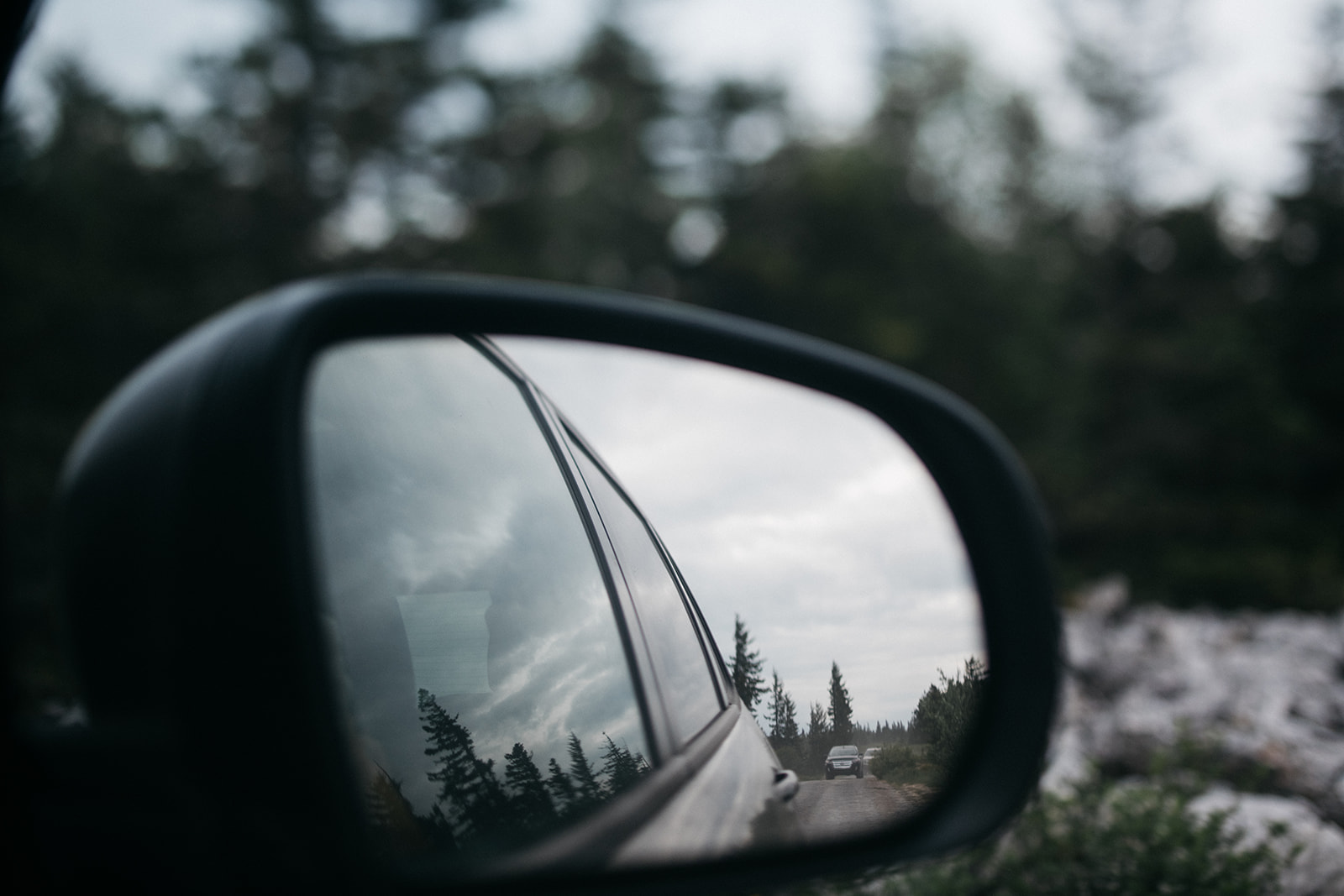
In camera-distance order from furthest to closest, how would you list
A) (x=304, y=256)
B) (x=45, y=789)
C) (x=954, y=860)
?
(x=304, y=256), (x=954, y=860), (x=45, y=789)

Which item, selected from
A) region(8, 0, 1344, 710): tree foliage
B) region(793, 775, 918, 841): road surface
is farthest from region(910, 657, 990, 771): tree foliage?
region(8, 0, 1344, 710): tree foliage

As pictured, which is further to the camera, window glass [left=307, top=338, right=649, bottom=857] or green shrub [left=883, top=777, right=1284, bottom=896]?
green shrub [left=883, top=777, right=1284, bottom=896]

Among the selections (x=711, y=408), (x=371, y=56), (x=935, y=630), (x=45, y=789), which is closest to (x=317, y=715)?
(x=45, y=789)

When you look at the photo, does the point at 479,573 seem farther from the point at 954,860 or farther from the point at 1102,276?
the point at 1102,276

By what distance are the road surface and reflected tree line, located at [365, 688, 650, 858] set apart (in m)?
0.26

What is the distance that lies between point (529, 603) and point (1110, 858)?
8.02 feet

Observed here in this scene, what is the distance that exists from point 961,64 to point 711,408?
47.1 meters

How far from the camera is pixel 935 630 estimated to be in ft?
5.55

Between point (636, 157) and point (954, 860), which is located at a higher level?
point (636, 157)

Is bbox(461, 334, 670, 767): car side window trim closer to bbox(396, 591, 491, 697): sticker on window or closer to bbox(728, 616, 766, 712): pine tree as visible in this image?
bbox(728, 616, 766, 712): pine tree

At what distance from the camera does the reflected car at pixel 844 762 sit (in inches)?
53.2

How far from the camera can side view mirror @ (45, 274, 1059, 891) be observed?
0.85 meters

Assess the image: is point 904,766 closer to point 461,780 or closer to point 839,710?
point 839,710

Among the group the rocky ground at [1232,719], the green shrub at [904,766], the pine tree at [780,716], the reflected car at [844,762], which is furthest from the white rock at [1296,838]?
the pine tree at [780,716]
